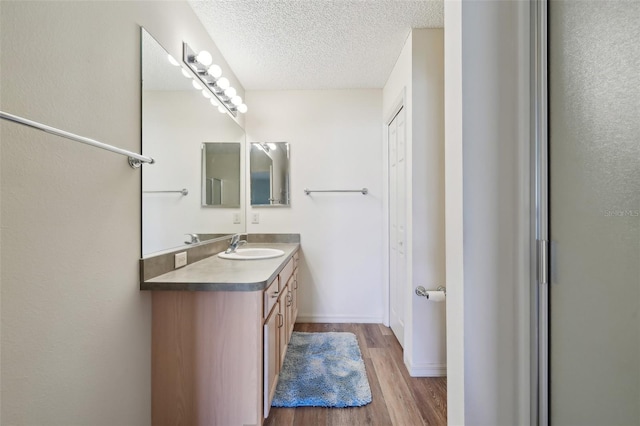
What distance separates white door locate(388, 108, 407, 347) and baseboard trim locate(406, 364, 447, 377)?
1.21ft

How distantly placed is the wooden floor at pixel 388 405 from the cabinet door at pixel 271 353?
0.73 feet

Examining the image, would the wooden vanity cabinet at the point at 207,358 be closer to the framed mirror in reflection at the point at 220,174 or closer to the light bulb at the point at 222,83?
the framed mirror in reflection at the point at 220,174

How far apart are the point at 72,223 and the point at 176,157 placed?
2.69 ft

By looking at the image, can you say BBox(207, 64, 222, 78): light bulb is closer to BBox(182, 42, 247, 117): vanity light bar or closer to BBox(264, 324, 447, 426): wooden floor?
BBox(182, 42, 247, 117): vanity light bar

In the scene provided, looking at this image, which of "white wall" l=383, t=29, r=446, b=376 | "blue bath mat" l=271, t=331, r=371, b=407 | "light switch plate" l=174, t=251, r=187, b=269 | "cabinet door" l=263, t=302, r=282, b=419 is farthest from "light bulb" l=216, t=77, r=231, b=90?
"blue bath mat" l=271, t=331, r=371, b=407

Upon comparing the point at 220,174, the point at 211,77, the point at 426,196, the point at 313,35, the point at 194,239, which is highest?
the point at 313,35

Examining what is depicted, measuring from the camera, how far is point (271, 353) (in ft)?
4.83

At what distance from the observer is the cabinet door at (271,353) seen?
1353 mm

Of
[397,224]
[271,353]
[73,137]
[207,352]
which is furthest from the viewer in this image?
[397,224]

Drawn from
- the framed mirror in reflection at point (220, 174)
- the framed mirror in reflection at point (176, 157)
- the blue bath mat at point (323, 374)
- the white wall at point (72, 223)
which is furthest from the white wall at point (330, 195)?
the white wall at point (72, 223)

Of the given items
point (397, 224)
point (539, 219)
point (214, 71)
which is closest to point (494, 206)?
point (539, 219)

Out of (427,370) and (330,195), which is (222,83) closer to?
(330,195)

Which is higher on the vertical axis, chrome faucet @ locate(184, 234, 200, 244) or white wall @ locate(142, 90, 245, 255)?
white wall @ locate(142, 90, 245, 255)

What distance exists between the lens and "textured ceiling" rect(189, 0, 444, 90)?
172 centimetres
